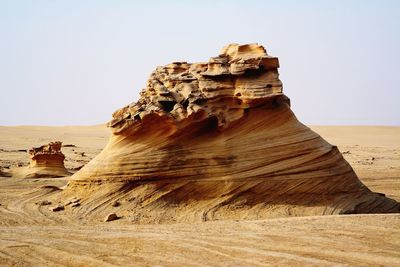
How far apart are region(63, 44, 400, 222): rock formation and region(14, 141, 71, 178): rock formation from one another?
8.29m

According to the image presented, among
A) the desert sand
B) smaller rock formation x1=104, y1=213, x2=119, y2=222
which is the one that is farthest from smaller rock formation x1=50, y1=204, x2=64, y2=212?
smaller rock formation x1=104, y1=213, x2=119, y2=222

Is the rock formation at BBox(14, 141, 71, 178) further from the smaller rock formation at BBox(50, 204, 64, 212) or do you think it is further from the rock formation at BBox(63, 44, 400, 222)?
the smaller rock formation at BBox(50, 204, 64, 212)

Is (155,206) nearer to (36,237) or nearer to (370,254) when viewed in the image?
(36,237)

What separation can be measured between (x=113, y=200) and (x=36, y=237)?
9.27 feet

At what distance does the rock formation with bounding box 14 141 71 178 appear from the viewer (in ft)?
66.8

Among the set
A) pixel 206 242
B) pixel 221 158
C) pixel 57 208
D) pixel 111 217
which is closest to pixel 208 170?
pixel 221 158

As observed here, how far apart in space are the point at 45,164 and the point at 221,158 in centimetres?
1115

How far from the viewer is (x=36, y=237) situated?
8.81 m

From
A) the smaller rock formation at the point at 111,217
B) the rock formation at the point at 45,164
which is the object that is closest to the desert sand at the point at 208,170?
the smaller rock formation at the point at 111,217

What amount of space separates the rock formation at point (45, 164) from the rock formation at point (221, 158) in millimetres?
8294

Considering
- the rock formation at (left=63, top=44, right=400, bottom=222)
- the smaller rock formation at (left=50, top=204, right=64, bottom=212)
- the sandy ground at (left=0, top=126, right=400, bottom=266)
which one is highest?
the rock formation at (left=63, top=44, right=400, bottom=222)

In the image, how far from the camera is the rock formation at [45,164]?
20359 millimetres

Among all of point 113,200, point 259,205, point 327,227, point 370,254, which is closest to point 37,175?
point 113,200

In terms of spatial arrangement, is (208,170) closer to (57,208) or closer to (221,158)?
(221,158)
